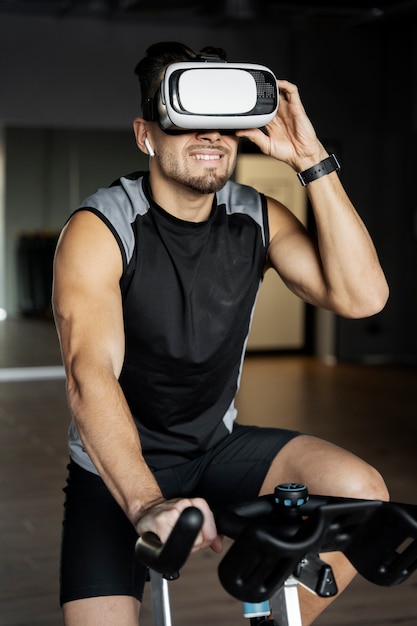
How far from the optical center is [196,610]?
3047 millimetres

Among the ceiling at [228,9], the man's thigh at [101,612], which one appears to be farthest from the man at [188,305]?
the ceiling at [228,9]

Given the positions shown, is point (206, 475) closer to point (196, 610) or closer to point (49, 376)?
point (196, 610)

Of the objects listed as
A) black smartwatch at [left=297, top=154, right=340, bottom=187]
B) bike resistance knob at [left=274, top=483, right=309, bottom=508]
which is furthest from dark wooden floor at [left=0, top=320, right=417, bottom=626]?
bike resistance knob at [left=274, top=483, right=309, bottom=508]

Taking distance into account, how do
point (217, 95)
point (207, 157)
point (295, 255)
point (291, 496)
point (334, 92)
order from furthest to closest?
point (334, 92) < point (295, 255) < point (207, 157) < point (217, 95) < point (291, 496)

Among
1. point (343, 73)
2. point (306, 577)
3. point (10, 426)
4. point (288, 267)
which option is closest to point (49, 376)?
point (10, 426)

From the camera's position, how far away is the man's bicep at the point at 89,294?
1582 mm

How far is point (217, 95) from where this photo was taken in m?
1.38

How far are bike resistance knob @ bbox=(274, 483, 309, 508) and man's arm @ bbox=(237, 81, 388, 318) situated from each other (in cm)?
72

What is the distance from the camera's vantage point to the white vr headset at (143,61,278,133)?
53.9 inches

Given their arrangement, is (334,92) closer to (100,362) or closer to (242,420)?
(242,420)

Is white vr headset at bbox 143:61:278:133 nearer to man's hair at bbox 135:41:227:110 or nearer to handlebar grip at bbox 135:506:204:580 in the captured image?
man's hair at bbox 135:41:227:110

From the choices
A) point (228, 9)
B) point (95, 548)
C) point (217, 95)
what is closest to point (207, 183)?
point (217, 95)

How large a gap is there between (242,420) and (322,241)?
13.8 ft

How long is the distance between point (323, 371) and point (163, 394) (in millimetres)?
6598
